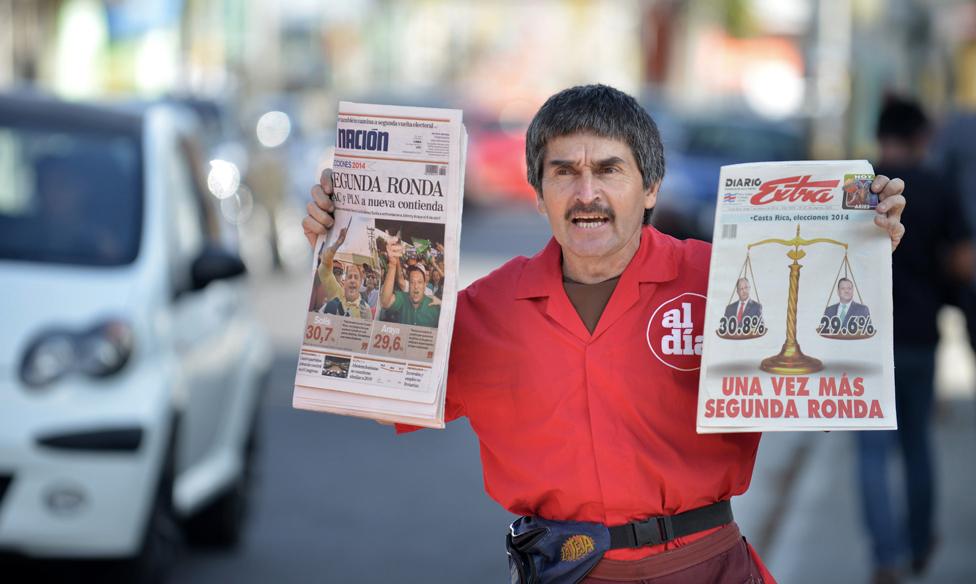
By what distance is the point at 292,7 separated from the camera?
5178 centimetres

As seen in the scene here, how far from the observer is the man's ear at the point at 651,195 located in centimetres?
346

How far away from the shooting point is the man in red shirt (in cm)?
328

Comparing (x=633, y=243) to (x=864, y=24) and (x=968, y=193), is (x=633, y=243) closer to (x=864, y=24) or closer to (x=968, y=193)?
(x=968, y=193)

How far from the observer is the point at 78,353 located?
20.0 ft

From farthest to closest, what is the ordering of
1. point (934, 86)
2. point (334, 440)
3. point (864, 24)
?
point (864, 24)
point (934, 86)
point (334, 440)

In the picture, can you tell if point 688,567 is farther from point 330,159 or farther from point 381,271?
point 330,159

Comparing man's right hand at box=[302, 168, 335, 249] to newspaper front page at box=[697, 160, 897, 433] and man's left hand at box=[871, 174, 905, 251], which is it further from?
man's left hand at box=[871, 174, 905, 251]

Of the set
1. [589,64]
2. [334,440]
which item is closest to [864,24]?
[334,440]

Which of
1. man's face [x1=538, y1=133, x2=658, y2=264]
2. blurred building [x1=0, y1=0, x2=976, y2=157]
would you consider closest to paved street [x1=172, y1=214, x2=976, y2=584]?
man's face [x1=538, y1=133, x2=658, y2=264]

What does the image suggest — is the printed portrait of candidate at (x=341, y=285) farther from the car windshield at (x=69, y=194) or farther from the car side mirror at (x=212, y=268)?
the car side mirror at (x=212, y=268)

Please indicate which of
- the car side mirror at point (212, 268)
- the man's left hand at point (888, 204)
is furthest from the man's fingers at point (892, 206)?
the car side mirror at point (212, 268)

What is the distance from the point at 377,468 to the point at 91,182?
3340 mm

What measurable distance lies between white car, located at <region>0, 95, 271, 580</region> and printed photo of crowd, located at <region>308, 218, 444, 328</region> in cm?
280

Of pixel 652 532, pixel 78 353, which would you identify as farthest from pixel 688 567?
pixel 78 353
